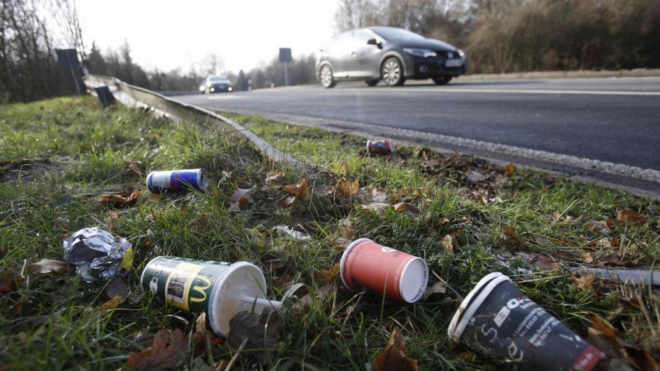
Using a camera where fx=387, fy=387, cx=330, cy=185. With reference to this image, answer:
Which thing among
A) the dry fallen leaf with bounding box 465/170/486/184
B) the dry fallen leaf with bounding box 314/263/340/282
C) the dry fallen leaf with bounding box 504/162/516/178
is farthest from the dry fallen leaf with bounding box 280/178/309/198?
the dry fallen leaf with bounding box 504/162/516/178

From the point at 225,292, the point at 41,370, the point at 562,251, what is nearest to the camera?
the point at 41,370

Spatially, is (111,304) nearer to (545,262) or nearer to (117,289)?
(117,289)

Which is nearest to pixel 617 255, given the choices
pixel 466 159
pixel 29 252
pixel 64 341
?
pixel 466 159

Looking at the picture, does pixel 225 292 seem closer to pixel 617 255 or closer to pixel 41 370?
pixel 41 370

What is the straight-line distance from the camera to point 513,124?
13.6 ft

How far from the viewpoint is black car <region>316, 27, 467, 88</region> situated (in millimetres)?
8758

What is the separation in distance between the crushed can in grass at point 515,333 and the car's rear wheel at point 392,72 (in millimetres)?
8484

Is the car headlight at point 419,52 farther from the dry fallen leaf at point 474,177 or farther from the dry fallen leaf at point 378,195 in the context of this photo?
the dry fallen leaf at point 378,195

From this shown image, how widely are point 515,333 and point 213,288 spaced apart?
0.89 metres

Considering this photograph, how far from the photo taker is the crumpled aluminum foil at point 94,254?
4.90ft

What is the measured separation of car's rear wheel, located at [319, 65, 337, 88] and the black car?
377 mm

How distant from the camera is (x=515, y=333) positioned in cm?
108

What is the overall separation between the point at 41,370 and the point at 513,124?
4.32 metres

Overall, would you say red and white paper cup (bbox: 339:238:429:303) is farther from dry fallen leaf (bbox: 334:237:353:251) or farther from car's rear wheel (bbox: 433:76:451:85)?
car's rear wheel (bbox: 433:76:451:85)
